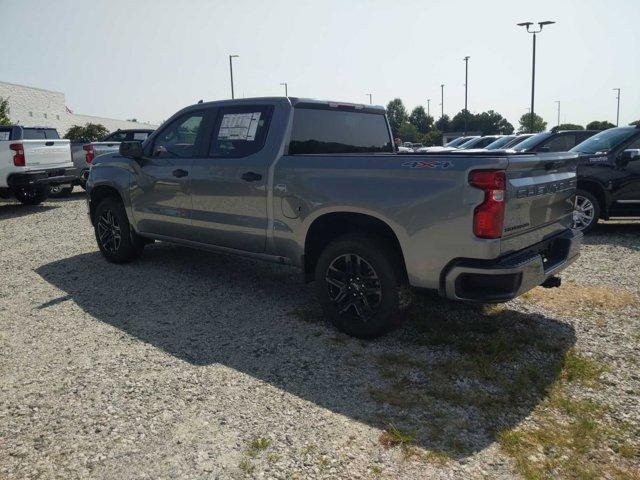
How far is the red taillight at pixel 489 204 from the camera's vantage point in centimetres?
329

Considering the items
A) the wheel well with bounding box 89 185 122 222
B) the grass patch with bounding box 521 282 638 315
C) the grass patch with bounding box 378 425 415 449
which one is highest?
the wheel well with bounding box 89 185 122 222

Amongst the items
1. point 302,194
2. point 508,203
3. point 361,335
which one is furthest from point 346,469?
point 302,194

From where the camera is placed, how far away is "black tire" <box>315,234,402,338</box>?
391 centimetres

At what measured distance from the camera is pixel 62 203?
534 inches

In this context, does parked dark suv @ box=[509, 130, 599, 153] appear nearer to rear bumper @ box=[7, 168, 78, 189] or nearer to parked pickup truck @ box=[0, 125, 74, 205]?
rear bumper @ box=[7, 168, 78, 189]

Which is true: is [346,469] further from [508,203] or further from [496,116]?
[496,116]

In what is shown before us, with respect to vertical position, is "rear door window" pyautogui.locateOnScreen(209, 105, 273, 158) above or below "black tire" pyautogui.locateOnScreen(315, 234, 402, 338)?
above

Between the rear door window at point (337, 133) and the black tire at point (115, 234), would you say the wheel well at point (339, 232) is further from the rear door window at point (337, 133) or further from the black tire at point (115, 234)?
the black tire at point (115, 234)

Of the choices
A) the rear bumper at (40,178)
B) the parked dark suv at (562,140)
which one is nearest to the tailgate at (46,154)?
the rear bumper at (40,178)

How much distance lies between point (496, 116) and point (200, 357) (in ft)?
311

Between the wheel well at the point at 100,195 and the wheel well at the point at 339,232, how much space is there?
3272 mm

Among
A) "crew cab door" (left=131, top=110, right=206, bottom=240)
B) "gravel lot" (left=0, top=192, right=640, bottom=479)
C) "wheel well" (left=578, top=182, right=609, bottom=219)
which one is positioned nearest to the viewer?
"gravel lot" (left=0, top=192, right=640, bottom=479)

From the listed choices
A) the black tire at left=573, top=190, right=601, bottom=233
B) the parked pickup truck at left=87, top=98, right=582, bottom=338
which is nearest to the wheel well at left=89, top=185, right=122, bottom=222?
the parked pickup truck at left=87, top=98, right=582, bottom=338

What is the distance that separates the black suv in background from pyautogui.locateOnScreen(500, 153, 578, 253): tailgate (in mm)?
4146
